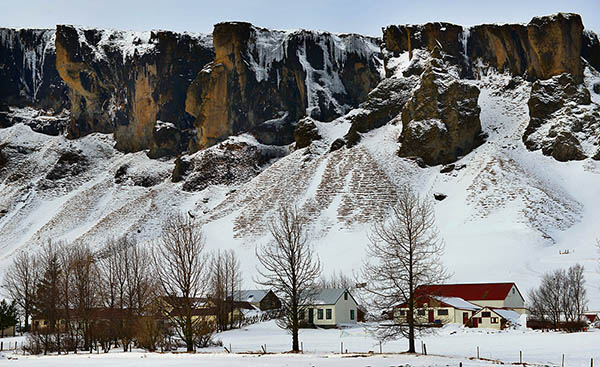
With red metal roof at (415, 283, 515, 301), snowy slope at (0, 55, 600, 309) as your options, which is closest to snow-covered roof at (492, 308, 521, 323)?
red metal roof at (415, 283, 515, 301)

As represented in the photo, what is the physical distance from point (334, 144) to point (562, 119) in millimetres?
43361

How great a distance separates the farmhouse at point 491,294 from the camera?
7375 cm

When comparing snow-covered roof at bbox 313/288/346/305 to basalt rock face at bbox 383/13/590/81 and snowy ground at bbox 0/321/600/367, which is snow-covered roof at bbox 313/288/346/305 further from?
basalt rock face at bbox 383/13/590/81

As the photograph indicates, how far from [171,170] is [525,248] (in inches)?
3735

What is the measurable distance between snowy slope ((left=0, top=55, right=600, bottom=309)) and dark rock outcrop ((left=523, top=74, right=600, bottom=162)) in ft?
8.15

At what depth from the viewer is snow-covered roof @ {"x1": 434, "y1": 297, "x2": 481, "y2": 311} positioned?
6975 centimetres

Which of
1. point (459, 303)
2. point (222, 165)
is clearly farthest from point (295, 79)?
point (459, 303)

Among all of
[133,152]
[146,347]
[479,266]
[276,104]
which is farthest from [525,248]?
[133,152]

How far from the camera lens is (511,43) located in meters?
150

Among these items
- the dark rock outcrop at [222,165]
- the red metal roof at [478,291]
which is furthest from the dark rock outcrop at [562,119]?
the dark rock outcrop at [222,165]

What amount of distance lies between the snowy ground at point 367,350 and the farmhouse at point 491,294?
9266 mm

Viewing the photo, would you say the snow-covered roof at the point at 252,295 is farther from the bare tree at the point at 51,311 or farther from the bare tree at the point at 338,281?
the bare tree at the point at 51,311

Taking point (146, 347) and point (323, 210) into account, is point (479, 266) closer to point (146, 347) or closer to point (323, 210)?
point (323, 210)

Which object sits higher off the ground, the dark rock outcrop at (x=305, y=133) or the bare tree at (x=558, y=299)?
the dark rock outcrop at (x=305, y=133)
